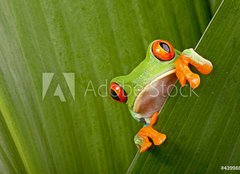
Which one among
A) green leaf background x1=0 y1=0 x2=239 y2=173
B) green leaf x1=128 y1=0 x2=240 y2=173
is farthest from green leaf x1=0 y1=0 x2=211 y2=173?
green leaf x1=128 y1=0 x2=240 y2=173

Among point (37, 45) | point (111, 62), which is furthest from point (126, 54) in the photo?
point (37, 45)

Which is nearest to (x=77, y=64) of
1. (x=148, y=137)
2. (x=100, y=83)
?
(x=100, y=83)

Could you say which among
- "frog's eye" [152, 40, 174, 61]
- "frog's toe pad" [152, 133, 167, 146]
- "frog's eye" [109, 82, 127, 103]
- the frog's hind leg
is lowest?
the frog's hind leg

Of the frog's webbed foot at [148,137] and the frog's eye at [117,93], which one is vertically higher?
the frog's eye at [117,93]

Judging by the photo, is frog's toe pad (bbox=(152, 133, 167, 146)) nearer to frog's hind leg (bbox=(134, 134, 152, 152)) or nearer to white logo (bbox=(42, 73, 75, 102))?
frog's hind leg (bbox=(134, 134, 152, 152))

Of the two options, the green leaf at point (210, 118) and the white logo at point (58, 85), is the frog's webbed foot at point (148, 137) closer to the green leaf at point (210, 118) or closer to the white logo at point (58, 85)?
the green leaf at point (210, 118)

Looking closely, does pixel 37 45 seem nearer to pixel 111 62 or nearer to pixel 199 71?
pixel 111 62

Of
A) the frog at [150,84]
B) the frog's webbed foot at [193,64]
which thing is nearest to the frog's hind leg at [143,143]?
the frog at [150,84]
